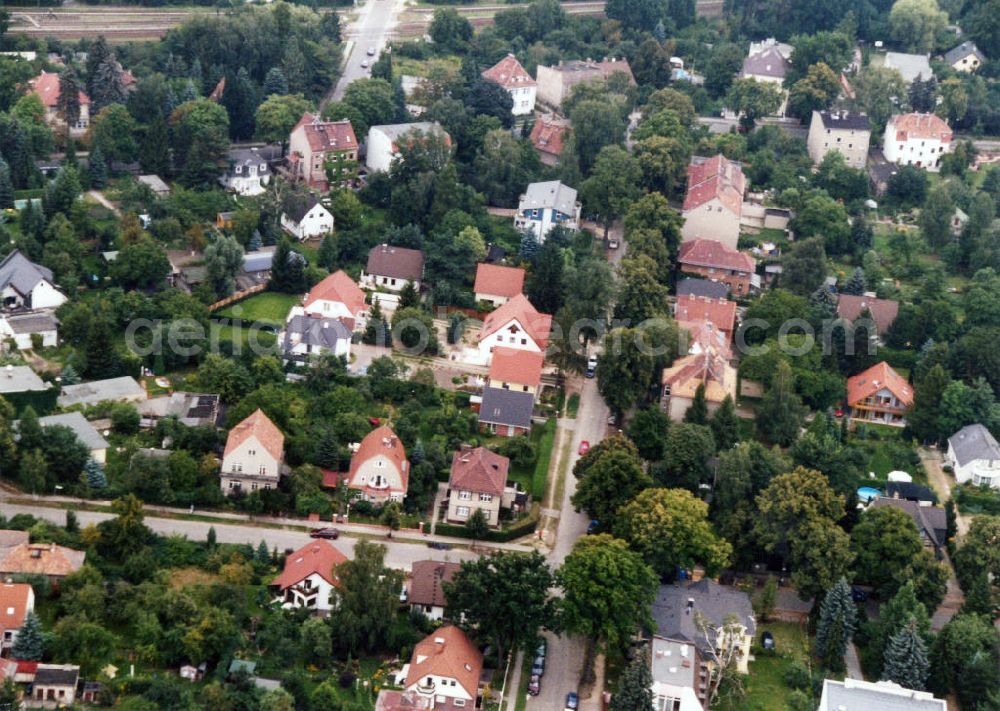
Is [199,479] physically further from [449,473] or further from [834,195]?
[834,195]

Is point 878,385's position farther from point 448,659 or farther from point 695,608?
point 448,659

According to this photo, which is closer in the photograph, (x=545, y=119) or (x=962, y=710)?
(x=962, y=710)

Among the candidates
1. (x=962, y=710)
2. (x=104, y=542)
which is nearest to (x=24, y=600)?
(x=104, y=542)

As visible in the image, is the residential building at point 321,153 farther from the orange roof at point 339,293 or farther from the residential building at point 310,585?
the residential building at point 310,585

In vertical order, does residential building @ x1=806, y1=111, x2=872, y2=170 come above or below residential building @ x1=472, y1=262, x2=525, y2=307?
above

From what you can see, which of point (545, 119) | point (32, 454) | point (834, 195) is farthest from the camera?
point (545, 119)

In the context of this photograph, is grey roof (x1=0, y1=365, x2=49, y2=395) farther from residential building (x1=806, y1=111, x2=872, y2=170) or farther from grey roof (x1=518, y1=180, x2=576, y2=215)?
residential building (x1=806, y1=111, x2=872, y2=170)

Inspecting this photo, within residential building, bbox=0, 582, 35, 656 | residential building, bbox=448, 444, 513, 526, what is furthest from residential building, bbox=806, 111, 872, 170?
residential building, bbox=0, 582, 35, 656
